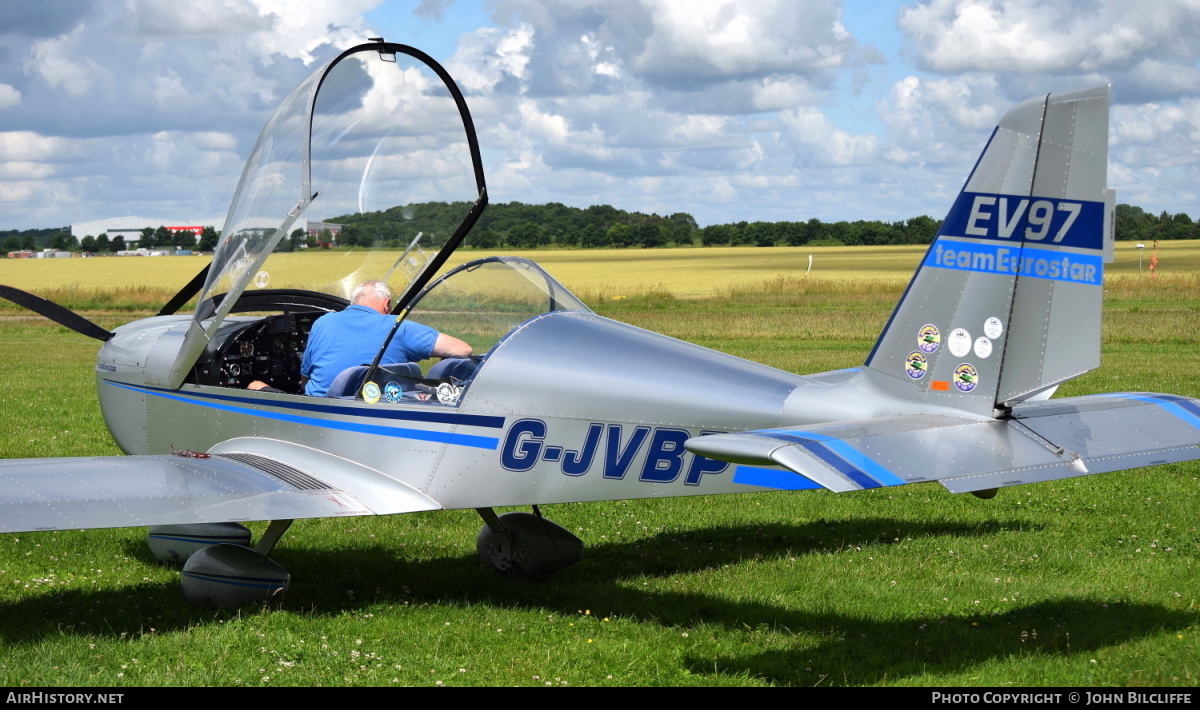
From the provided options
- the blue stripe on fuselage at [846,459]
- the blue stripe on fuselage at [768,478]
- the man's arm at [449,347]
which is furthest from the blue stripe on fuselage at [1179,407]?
the man's arm at [449,347]

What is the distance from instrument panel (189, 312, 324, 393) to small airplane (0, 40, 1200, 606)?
0.02 meters

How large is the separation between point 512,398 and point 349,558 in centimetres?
265

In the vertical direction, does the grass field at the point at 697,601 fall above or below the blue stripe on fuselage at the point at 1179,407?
below

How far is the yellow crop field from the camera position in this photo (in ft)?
142

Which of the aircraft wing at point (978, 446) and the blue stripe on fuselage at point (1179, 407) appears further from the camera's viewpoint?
the blue stripe on fuselage at point (1179, 407)

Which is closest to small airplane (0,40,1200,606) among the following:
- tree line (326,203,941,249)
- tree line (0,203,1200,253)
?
tree line (326,203,941,249)

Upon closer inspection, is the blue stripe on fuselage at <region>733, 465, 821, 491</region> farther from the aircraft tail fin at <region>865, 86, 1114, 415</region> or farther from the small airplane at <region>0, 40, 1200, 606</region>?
the aircraft tail fin at <region>865, 86, 1114, 415</region>

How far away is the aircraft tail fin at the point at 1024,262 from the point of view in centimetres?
488

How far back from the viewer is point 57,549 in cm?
775

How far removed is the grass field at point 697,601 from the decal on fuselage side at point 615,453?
0.90 metres

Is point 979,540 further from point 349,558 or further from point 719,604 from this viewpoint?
point 349,558

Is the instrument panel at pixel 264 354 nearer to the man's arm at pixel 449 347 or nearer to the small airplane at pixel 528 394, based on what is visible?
the small airplane at pixel 528 394
